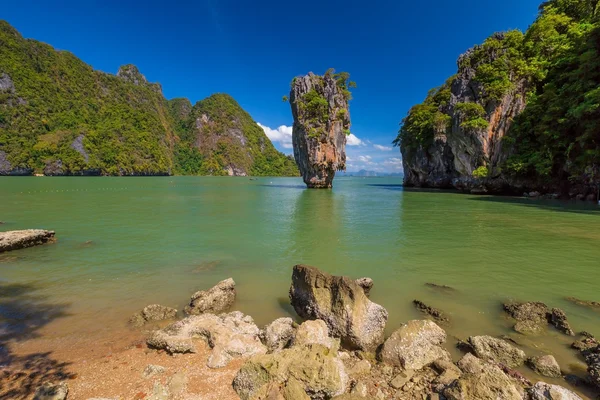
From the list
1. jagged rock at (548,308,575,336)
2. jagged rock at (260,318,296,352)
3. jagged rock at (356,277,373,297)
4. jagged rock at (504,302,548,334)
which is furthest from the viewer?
jagged rock at (356,277,373,297)

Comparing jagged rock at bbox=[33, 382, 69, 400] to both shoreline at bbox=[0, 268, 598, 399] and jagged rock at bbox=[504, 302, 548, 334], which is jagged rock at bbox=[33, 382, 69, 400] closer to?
shoreline at bbox=[0, 268, 598, 399]

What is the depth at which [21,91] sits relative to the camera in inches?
4038

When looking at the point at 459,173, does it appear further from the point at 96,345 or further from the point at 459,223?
the point at 96,345

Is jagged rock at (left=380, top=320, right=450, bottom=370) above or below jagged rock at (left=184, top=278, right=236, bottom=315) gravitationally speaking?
above

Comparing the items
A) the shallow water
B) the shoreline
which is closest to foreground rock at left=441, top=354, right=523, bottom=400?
the shoreline

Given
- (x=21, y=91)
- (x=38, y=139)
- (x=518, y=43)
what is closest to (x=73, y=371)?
(x=518, y=43)

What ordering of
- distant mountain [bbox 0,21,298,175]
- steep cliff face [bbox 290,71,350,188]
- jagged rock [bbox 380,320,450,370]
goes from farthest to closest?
distant mountain [bbox 0,21,298,175] < steep cliff face [bbox 290,71,350,188] < jagged rock [bbox 380,320,450,370]

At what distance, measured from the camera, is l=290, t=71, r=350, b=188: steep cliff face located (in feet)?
153

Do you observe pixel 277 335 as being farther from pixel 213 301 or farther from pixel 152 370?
pixel 213 301

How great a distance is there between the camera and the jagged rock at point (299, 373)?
3.46 m

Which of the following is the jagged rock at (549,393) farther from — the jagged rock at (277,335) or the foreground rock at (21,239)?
the foreground rock at (21,239)

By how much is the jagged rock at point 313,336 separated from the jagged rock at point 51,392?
9.62 ft

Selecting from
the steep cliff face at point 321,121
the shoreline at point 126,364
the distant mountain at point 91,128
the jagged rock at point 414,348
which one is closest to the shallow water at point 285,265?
the shoreline at point 126,364

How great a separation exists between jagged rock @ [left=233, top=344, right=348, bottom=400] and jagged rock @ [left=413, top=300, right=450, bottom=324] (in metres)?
3.06
